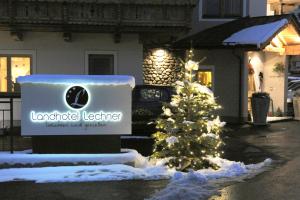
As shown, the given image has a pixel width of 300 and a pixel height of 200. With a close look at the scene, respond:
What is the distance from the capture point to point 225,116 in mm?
21734

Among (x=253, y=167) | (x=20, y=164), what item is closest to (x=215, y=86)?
(x=253, y=167)

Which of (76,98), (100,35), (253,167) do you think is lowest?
(253,167)

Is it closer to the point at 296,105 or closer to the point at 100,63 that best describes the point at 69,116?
the point at 100,63

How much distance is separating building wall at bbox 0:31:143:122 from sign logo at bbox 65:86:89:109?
765 centimetres

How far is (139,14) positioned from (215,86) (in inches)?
231

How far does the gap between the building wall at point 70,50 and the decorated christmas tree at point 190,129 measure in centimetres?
800

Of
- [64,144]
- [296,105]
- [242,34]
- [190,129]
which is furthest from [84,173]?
[296,105]

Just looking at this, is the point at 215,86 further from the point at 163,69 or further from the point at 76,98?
the point at 76,98

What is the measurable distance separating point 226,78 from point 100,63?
5.82m

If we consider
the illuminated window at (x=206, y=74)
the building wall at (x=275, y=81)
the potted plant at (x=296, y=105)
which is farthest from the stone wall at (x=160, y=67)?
the potted plant at (x=296, y=105)

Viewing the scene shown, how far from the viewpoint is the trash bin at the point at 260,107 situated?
801 inches

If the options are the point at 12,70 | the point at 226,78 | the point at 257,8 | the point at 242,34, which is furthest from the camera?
the point at 257,8

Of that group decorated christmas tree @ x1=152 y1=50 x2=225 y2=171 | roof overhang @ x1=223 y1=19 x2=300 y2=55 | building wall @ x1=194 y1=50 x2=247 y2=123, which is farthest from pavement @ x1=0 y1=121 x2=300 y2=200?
building wall @ x1=194 y1=50 x2=247 y2=123

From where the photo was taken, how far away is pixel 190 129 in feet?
33.7
